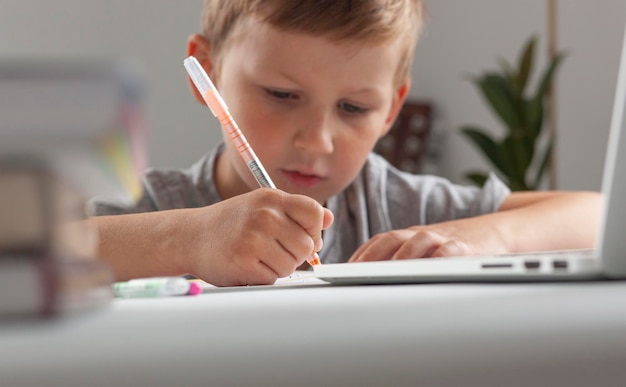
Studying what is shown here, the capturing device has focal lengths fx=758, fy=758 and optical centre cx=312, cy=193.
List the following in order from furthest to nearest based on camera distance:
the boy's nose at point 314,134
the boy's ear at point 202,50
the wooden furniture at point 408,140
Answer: the wooden furniture at point 408,140
the boy's ear at point 202,50
the boy's nose at point 314,134

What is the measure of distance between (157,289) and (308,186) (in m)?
0.61

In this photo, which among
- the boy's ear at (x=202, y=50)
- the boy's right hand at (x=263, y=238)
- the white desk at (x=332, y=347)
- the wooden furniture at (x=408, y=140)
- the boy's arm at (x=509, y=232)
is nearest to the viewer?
the white desk at (x=332, y=347)

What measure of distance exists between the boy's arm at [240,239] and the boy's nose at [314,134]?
26 cm

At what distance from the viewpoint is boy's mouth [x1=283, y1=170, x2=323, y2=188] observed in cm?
96

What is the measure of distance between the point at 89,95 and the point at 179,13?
2.29 m

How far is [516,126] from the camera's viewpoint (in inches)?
89.4

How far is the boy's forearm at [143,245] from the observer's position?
668mm

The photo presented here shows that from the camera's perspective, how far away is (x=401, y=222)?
1173 mm

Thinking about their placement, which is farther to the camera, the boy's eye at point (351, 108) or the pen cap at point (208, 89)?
the boy's eye at point (351, 108)

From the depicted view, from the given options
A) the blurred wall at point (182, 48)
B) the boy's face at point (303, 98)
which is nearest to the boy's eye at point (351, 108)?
the boy's face at point (303, 98)

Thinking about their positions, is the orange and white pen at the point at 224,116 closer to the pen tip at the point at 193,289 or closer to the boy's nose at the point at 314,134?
the boy's nose at the point at 314,134

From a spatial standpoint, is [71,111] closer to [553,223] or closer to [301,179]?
[301,179]

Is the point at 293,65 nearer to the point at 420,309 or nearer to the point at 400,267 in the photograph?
the point at 400,267

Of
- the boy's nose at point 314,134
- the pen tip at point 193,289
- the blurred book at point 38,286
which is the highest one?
the boy's nose at point 314,134
